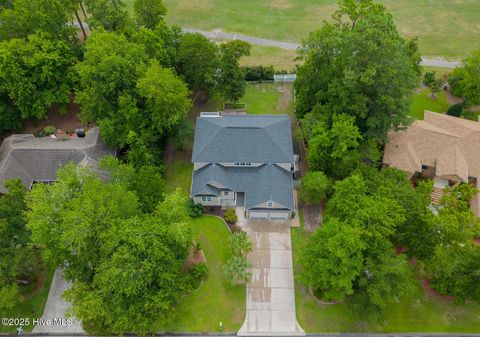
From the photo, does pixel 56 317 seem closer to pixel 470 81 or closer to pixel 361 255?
pixel 361 255

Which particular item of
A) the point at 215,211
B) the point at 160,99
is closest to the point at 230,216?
the point at 215,211

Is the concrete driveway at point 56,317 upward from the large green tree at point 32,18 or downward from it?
downward

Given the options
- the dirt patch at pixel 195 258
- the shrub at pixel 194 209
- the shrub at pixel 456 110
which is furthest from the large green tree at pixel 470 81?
the dirt patch at pixel 195 258

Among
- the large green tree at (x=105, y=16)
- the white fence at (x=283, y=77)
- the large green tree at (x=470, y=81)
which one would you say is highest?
the large green tree at (x=105, y=16)

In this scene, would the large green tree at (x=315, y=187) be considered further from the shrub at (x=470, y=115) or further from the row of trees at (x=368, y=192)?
the shrub at (x=470, y=115)

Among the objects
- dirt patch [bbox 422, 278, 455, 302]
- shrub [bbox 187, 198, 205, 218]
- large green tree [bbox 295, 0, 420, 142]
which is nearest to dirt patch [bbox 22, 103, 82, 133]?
shrub [bbox 187, 198, 205, 218]

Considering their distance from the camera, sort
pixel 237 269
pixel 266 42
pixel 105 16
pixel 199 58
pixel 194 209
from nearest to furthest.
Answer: pixel 237 269 < pixel 194 209 < pixel 199 58 < pixel 105 16 < pixel 266 42

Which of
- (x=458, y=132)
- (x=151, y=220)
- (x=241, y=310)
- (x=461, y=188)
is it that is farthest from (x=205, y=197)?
(x=458, y=132)

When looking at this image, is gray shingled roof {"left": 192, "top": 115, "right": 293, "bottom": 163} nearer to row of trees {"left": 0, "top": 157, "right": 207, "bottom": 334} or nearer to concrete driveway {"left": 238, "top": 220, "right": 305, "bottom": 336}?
concrete driveway {"left": 238, "top": 220, "right": 305, "bottom": 336}
